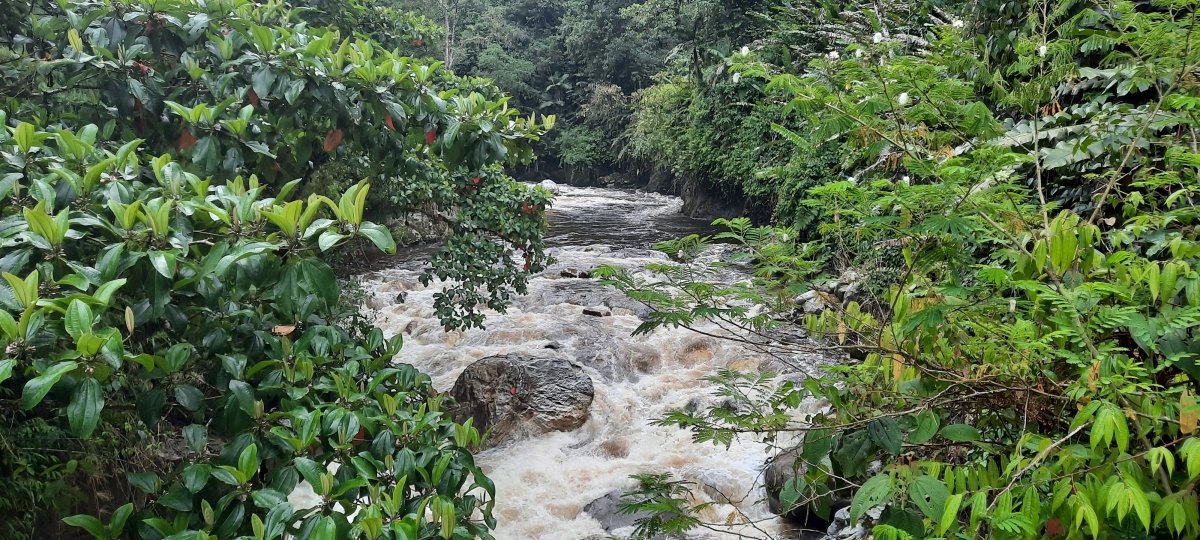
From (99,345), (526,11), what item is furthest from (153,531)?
(526,11)

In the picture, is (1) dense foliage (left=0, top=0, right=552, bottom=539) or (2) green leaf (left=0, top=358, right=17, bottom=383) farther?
(1) dense foliage (left=0, top=0, right=552, bottom=539)

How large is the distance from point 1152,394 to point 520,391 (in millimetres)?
4695

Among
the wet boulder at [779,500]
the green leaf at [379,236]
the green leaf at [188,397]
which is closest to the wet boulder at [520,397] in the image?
the wet boulder at [779,500]

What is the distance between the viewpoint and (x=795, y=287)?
1.77m

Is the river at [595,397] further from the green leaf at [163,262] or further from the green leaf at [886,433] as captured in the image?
the green leaf at [163,262]

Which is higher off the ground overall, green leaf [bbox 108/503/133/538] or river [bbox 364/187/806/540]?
green leaf [bbox 108/503/133/538]

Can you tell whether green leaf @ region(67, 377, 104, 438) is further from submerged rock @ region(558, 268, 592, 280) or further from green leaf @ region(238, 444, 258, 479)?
submerged rock @ region(558, 268, 592, 280)

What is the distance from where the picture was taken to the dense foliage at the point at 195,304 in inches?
56.3

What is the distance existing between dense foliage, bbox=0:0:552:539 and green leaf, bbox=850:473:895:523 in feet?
3.01

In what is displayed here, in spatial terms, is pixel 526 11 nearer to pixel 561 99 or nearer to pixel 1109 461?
pixel 561 99

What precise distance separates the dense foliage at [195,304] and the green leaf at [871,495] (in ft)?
3.01

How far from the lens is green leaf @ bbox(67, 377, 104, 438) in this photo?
1.27 meters

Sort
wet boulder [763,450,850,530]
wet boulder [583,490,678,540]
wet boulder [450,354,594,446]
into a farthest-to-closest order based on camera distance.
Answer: wet boulder [450,354,594,446] < wet boulder [583,490,678,540] < wet boulder [763,450,850,530]

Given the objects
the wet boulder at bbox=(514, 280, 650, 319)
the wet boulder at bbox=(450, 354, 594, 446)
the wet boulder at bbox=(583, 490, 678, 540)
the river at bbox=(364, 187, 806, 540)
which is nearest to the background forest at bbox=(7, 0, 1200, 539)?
the river at bbox=(364, 187, 806, 540)
